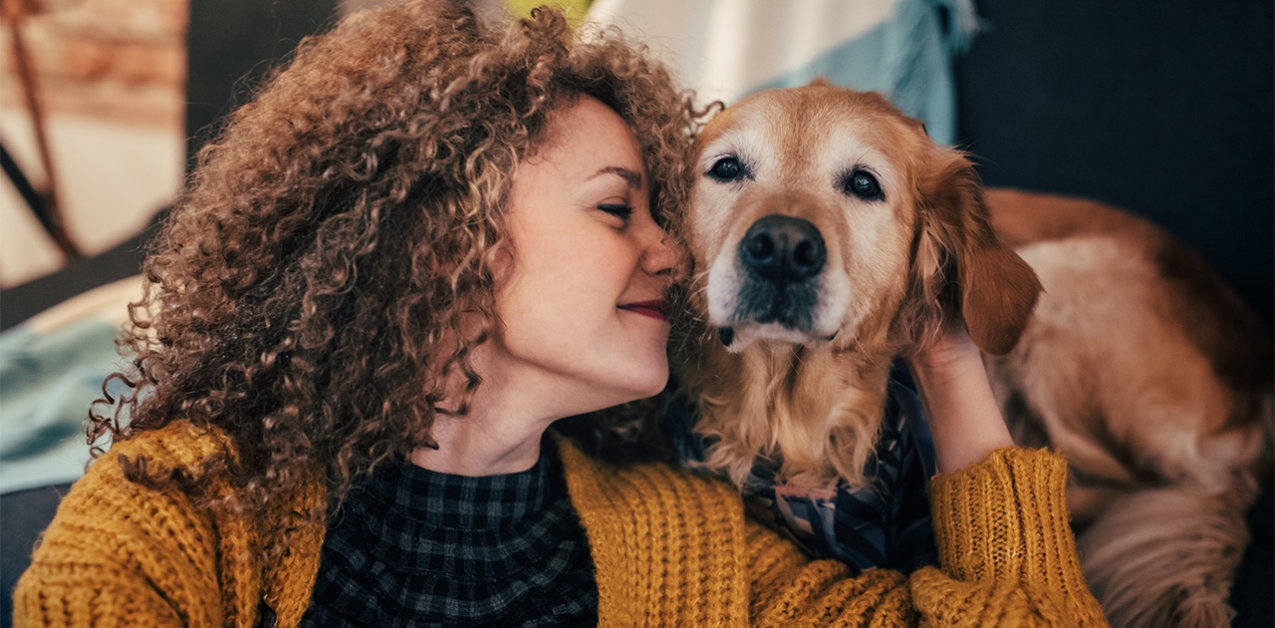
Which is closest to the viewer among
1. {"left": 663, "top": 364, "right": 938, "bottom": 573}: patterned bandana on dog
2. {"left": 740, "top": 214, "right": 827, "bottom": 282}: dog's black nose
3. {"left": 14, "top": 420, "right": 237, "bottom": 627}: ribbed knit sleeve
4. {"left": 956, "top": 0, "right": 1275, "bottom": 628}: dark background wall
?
{"left": 14, "top": 420, "right": 237, "bottom": 627}: ribbed knit sleeve

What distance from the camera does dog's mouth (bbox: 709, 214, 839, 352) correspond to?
2.90ft

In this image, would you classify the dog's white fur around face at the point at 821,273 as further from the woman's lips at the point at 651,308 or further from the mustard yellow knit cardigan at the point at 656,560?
the mustard yellow knit cardigan at the point at 656,560

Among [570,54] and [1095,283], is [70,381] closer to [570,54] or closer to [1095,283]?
[570,54]

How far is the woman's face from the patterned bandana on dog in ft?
1.05

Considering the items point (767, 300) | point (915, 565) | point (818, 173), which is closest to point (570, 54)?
point (818, 173)

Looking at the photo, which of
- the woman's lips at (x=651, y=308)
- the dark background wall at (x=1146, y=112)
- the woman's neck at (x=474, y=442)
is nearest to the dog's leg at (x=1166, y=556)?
the dark background wall at (x=1146, y=112)

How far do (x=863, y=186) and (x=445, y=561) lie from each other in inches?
35.3

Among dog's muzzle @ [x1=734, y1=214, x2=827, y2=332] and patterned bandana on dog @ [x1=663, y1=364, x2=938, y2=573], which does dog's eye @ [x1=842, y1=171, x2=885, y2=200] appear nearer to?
dog's muzzle @ [x1=734, y1=214, x2=827, y2=332]

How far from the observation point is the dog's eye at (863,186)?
1040 mm

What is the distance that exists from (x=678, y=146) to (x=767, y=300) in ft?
1.29

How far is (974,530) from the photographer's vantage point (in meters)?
0.97

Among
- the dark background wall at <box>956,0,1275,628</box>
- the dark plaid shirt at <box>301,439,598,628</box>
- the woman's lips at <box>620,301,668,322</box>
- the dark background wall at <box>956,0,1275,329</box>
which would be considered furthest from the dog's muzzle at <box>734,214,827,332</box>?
the dark background wall at <box>956,0,1275,329</box>

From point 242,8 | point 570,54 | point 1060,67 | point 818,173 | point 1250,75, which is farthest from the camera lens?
point 242,8

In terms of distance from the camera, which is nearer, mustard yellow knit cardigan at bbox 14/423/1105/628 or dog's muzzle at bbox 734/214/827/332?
mustard yellow knit cardigan at bbox 14/423/1105/628
